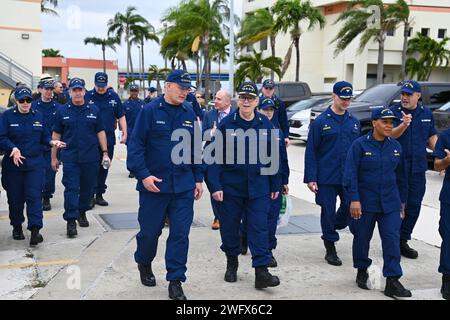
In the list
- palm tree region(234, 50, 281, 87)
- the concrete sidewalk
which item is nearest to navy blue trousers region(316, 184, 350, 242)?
the concrete sidewalk

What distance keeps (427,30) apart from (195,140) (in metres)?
45.4

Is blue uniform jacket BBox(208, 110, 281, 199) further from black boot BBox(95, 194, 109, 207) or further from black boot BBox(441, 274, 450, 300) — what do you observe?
black boot BBox(95, 194, 109, 207)

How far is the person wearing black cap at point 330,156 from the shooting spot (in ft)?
20.0

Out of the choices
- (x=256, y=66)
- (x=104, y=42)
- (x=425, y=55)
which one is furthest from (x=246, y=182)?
(x=104, y=42)

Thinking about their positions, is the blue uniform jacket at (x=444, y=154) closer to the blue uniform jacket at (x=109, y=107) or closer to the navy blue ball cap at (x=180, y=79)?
the navy blue ball cap at (x=180, y=79)

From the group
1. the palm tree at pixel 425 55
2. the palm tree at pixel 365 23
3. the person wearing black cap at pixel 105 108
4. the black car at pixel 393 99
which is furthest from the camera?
the palm tree at pixel 425 55

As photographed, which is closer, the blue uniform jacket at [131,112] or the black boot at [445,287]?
the black boot at [445,287]

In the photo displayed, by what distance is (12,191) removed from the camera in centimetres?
684

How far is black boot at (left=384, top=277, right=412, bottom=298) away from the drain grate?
3290 mm

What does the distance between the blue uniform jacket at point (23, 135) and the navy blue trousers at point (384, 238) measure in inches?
148

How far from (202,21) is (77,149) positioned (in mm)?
30567

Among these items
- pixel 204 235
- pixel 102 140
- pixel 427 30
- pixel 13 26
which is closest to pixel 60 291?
pixel 204 235

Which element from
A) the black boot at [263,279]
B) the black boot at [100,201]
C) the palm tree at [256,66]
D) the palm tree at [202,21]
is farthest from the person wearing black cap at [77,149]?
the palm tree at [256,66]

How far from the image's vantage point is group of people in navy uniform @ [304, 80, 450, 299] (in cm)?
521
